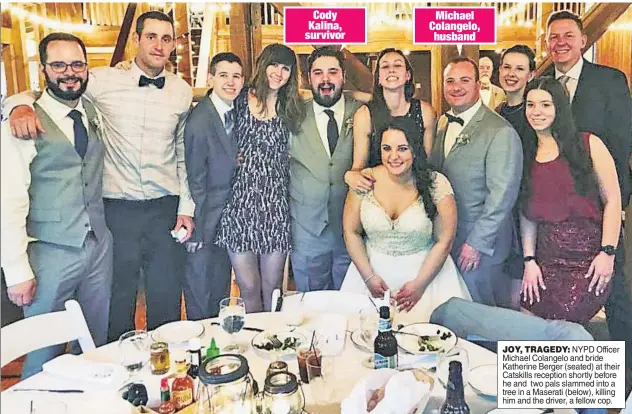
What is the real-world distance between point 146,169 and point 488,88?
3.76 feet

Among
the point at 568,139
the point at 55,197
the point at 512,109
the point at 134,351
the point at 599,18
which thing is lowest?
the point at 134,351

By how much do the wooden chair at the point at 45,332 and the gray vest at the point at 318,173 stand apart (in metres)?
0.76

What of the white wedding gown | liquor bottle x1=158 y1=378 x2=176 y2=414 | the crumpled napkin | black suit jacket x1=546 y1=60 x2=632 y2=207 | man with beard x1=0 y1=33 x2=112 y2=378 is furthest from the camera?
the white wedding gown

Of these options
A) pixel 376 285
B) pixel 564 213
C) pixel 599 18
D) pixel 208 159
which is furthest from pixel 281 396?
pixel 599 18

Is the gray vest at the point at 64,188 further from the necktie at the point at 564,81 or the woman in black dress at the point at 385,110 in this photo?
the necktie at the point at 564,81

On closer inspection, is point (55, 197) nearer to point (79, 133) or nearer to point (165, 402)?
point (79, 133)

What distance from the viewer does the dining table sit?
Result: 1575 millimetres

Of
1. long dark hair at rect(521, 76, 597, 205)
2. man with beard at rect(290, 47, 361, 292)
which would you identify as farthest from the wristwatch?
man with beard at rect(290, 47, 361, 292)

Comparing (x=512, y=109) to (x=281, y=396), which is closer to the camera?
(x=281, y=396)

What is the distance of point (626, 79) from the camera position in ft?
6.68

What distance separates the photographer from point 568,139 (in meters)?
2.07

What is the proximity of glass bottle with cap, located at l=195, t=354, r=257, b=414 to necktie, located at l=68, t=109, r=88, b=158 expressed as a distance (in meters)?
0.90

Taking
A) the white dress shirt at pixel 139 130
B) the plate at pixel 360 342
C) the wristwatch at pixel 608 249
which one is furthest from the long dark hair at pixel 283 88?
the wristwatch at pixel 608 249

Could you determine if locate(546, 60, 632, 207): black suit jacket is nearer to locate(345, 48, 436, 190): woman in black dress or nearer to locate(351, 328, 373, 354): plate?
locate(345, 48, 436, 190): woman in black dress
